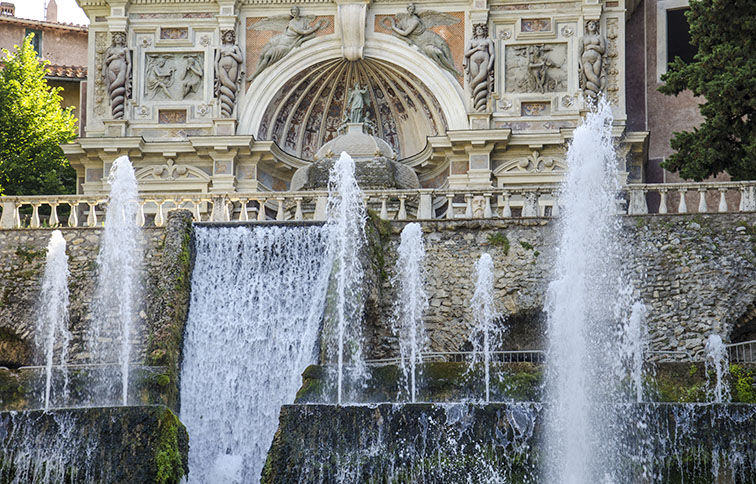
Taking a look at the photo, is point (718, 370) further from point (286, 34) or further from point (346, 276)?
point (286, 34)

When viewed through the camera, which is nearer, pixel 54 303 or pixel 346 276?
pixel 346 276

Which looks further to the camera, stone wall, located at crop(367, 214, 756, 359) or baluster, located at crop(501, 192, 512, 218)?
baluster, located at crop(501, 192, 512, 218)

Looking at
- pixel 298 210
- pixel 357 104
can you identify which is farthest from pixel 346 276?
pixel 357 104

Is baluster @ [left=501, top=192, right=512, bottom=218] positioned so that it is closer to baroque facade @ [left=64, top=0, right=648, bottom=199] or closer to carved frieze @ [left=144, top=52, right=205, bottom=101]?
baroque facade @ [left=64, top=0, right=648, bottom=199]

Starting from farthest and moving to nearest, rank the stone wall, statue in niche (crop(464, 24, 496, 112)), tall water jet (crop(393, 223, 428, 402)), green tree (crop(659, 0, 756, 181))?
statue in niche (crop(464, 24, 496, 112)) < green tree (crop(659, 0, 756, 181)) < tall water jet (crop(393, 223, 428, 402)) < the stone wall

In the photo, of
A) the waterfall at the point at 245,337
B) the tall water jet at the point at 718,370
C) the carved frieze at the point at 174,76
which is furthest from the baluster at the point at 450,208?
the carved frieze at the point at 174,76

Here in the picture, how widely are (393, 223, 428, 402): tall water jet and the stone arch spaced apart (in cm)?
591

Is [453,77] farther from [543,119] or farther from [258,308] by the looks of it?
[258,308]

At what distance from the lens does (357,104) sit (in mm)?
26172

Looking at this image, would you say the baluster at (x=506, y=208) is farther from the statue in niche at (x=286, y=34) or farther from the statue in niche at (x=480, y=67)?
the statue in niche at (x=286, y=34)

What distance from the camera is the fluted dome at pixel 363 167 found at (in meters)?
22.1

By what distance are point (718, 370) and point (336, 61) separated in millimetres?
12031

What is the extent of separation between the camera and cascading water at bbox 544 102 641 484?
14680 mm

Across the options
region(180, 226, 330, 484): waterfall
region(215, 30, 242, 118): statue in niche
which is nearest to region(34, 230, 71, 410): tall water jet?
region(180, 226, 330, 484): waterfall
